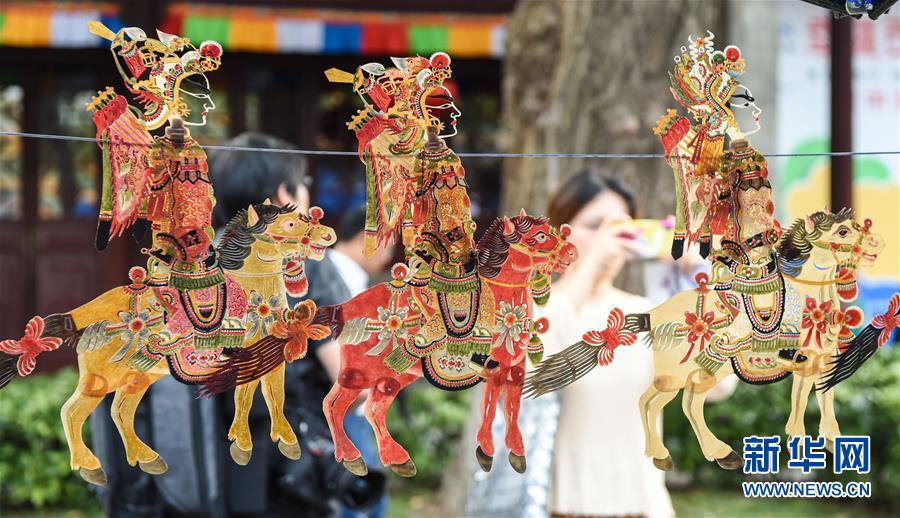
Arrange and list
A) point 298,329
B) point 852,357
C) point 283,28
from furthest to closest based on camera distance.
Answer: point 283,28 < point 852,357 < point 298,329

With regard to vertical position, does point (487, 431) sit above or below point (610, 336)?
below

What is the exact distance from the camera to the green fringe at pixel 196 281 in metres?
1.88

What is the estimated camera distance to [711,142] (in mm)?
1941

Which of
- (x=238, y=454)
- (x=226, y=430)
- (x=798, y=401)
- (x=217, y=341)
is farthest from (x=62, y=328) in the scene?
(x=798, y=401)

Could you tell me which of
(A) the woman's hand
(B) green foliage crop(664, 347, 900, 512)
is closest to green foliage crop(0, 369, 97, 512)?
(B) green foliage crop(664, 347, 900, 512)

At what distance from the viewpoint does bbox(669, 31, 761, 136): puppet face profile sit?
1.94 metres

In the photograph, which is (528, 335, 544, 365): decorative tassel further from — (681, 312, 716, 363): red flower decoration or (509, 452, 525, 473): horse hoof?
(681, 312, 716, 363): red flower decoration

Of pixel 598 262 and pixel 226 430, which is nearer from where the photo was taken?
pixel 226 430

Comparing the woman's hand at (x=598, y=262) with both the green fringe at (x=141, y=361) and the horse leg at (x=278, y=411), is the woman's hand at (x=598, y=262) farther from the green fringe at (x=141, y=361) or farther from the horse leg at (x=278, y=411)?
the green fringe at (x=141, y=361)

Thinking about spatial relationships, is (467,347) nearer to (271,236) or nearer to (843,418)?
(271,236)

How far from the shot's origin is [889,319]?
6.65 feet

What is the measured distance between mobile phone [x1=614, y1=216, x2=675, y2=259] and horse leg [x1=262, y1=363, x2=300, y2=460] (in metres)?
0.98

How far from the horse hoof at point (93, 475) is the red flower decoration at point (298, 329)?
40 cm

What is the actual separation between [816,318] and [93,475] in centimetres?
138
